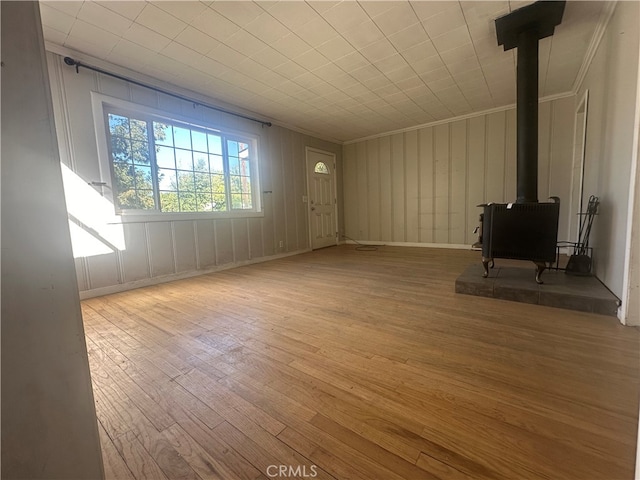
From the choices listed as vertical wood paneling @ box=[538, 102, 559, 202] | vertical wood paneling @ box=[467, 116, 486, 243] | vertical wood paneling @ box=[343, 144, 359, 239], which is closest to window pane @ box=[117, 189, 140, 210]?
vertical wood paneling @ box=[343, 144, 359, 239]

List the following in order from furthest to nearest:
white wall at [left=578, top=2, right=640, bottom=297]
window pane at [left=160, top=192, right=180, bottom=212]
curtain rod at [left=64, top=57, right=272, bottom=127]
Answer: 1. window pane at [left=160, top=192, right=180, bottom=212]
2. curtain rod at [left=64, top=57, right=272, bottom=127]
3. white wall at [left=578, top=2, right=640, bottom=297]

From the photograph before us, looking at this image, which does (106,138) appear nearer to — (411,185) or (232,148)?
(232,148)

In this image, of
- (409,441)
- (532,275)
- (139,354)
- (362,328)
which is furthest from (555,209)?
(139,354)

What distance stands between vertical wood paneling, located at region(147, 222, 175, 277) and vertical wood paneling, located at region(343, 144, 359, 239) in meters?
4.04

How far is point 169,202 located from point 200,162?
0.74m

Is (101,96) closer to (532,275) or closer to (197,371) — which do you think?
(197,371)

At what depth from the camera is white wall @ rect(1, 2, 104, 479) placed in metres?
0.48

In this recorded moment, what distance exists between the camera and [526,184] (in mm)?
2383

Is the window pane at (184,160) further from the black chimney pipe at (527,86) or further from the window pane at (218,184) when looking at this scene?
the black chimney pipe at (527,86)

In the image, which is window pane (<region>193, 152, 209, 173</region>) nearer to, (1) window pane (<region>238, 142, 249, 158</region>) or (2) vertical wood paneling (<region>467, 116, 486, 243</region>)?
(1) window pane (<region>238, 142, 249, 158</region>)

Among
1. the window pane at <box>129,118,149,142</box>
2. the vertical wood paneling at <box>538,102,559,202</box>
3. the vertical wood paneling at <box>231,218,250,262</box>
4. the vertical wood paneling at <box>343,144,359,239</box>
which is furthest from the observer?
the vertical wood paneling at <box>343,144,359,239</box>

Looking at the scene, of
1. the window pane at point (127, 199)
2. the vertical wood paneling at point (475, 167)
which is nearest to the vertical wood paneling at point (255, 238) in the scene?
the window pane at point (127, 199)

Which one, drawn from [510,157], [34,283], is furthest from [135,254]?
[510,157]

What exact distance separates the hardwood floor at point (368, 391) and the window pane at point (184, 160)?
2044 mm
